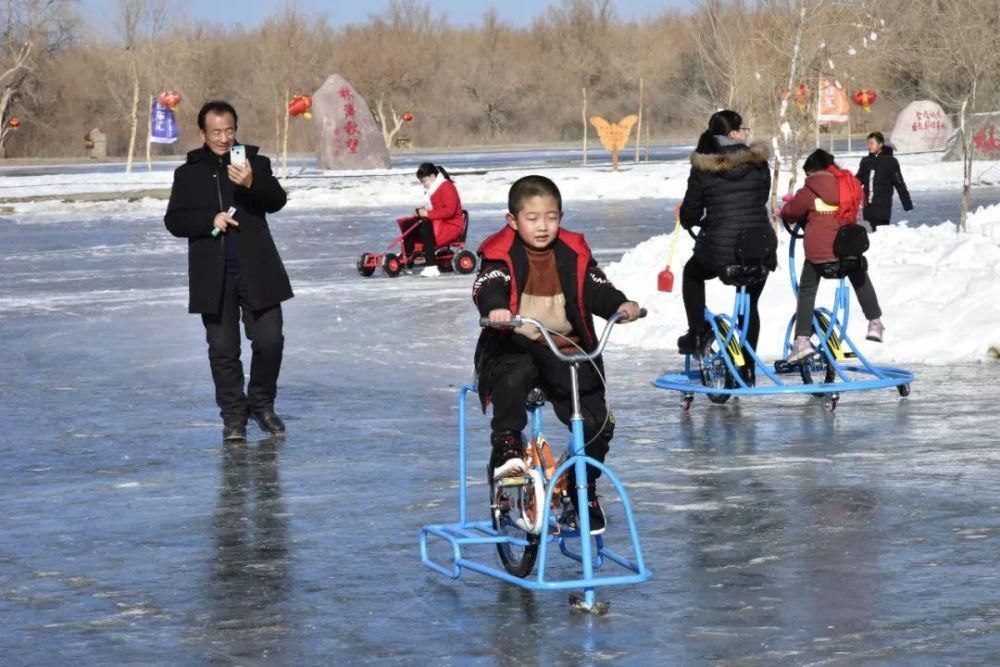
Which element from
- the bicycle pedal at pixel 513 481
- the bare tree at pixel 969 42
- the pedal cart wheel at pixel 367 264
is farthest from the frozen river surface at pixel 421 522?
the bare tree at pixel 969 42

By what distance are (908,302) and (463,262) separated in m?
9.40

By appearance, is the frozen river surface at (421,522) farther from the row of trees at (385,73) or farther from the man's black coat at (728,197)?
the row of trees at (385,73)

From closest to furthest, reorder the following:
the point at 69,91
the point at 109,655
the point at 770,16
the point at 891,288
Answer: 1. the point at 109,655
2. the point at 891,288
3. the point at 770,16
4. the point at 69,91

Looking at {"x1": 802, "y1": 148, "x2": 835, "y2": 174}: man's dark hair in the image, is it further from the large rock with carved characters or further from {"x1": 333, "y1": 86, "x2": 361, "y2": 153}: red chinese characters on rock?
{"x1": 333, "y1": 86, "x2": 361, "y2": 153}: red chinese characters on rock

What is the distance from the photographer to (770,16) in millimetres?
26234

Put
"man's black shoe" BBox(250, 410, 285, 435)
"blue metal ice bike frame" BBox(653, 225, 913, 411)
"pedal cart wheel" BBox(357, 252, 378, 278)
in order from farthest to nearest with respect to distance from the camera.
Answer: "pedal cart wheel" BBox(357, 252, 378, 278) → "blue metal ice bike frame" BBox(653, 225, 913, 411) → "man's black shoe" BBox(250, 410, 285, 435)

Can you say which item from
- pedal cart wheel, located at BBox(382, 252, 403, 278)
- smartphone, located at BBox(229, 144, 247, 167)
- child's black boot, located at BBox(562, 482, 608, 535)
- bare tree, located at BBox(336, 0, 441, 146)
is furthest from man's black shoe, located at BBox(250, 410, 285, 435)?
bare tree, located at BBox(336, 0, 441, 146)

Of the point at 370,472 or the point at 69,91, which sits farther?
the point at 69,91

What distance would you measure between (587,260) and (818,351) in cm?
484

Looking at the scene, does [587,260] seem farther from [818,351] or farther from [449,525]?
[818,351]

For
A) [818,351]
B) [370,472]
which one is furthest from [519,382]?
[818,351]

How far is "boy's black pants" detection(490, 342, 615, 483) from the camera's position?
6.26 m

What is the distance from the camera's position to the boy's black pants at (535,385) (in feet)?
20.5

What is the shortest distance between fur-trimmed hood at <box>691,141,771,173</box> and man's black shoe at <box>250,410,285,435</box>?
2.93m
